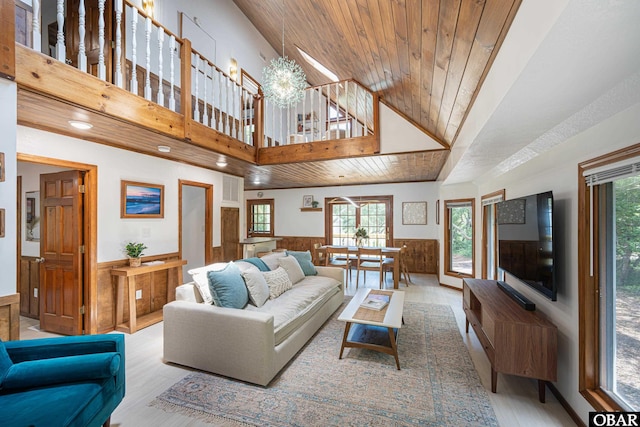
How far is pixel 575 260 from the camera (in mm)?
1921

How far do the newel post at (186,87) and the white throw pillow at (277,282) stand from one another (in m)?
1.86

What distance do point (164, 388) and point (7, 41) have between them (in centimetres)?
267

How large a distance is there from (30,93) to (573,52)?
3.17 metres

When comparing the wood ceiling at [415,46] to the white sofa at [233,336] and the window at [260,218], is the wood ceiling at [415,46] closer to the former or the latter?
the white sofa at [233,336]

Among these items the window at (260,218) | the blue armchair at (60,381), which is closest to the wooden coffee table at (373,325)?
the blue armchair at (60,381)

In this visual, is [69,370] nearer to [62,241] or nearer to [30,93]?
[30,93]

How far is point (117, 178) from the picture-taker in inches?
131

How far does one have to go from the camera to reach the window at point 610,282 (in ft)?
5.06

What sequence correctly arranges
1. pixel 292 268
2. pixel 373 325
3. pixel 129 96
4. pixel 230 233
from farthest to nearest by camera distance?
pixel 230 233, pixel 292 268, pixel 373 325, pixel 129 96

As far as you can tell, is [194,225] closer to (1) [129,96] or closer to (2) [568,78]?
(1) [129,96]

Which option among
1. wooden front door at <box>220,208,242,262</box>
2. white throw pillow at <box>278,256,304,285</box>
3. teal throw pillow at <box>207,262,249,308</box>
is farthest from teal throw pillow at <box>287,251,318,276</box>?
wooden front door at <box>220,208,242,262</box>

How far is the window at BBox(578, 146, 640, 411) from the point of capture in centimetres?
154

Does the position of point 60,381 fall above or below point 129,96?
below

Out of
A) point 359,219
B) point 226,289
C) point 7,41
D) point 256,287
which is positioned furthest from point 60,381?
point 359,219
